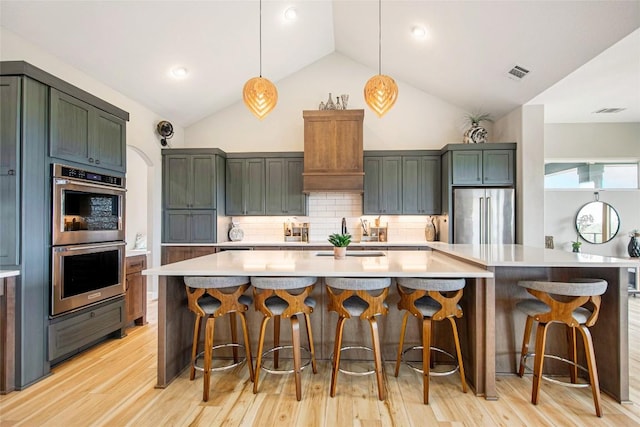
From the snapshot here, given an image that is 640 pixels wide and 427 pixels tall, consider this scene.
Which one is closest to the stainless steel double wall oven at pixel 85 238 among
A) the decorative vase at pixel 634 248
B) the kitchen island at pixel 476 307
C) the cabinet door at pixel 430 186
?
the kitchen island at pixel 476 307

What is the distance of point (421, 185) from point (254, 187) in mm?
2585

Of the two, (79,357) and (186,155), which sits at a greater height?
Result: (186,155)

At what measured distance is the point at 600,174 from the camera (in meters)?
5.54

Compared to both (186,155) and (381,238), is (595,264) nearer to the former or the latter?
(381,238)

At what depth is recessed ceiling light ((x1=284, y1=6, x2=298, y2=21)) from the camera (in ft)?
13.0

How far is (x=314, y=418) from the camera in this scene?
1.97m

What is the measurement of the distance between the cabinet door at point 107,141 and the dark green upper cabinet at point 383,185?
320cm

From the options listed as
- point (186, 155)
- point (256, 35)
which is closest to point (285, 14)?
point (256, 35)

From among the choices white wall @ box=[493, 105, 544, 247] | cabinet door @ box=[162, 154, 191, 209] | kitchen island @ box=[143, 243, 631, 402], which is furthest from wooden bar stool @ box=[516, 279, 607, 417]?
cabinet door @ box=[162, 154, 191, 209]

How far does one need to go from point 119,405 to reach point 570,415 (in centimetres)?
285

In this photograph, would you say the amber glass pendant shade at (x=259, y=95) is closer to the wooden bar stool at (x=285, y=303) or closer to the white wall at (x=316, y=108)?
the wooden bar stool at (x=285, y=303)

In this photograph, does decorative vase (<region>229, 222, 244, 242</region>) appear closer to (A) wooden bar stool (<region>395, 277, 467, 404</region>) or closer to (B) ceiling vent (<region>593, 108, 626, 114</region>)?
(A) wooden bar stool (<region>395, 277, 467, 404</region>)

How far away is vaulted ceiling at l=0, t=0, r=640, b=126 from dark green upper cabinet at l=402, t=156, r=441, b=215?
1.14 meters

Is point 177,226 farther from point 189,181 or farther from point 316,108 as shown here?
point 316,108
